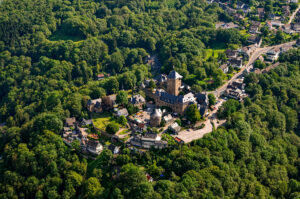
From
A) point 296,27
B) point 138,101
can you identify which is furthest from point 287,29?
point 138,101

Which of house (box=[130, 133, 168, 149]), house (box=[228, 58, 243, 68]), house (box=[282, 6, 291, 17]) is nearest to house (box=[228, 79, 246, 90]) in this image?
house (box=[228, 58, 243, 68])

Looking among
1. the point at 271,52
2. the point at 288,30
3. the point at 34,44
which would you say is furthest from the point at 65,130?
the point at 288,30

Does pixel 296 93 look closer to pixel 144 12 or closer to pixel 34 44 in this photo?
pixel 144 12

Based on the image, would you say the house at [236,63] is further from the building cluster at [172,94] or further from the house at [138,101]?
the house at [138,101]

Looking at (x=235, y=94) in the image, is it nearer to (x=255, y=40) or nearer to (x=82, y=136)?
(x=255, y=40)

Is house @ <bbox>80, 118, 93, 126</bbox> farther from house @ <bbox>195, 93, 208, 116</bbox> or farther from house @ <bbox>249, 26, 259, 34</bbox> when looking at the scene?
house @ <bbox>249, 26, 259, 34</bbox>

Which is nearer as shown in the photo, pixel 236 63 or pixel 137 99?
pixel 137 99
